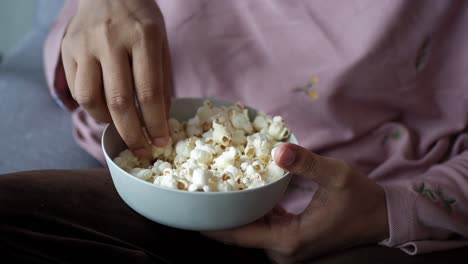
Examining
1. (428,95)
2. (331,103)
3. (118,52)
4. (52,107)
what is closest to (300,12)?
(331,103)

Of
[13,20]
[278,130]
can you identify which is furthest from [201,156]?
[13,20]

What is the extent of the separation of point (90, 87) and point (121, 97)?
47 millimetres

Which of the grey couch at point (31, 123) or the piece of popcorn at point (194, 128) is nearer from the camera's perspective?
the piece of popcorn at point (194, 128)

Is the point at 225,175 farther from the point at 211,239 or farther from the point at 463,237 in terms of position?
the point at 463,237

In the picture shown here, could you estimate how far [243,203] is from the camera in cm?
56

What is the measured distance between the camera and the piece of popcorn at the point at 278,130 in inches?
26.8

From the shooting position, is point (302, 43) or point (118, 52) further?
point (302, 43)

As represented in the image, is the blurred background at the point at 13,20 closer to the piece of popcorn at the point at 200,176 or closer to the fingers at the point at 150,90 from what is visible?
the fingers at the point at 150,90

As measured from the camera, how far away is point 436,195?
2.40 ft

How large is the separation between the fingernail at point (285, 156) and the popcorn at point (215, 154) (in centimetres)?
4

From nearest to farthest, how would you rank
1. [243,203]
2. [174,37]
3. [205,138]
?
[243,203], [205,138], [174,37]

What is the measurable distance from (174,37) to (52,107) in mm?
365

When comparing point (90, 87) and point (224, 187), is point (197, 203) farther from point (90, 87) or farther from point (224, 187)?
point (90, 87)

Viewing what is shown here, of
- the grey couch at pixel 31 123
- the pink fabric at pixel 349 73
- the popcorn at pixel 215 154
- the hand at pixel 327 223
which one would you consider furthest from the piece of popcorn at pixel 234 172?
the grey couch at pixel 31 123
